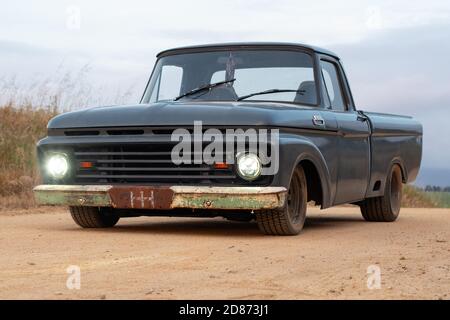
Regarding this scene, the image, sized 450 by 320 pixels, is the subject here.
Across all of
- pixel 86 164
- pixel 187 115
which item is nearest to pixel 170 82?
pixel 86 164

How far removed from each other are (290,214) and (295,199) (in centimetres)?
14

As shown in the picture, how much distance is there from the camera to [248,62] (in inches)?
376

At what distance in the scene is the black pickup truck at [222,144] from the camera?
8172 mm

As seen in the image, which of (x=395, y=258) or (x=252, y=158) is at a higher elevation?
(x=252, y=158)

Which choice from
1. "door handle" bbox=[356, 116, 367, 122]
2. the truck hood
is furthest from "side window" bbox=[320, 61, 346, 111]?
the truck hood

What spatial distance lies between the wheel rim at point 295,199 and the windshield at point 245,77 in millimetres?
886

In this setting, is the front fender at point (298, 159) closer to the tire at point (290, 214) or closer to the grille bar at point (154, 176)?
the tire at point (290, 214)

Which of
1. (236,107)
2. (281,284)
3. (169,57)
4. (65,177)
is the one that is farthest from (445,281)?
(169,57)

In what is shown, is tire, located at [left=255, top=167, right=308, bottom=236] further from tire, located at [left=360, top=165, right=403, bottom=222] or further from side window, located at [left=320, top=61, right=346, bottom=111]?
tire, located at [left=360, top=165, right=403, bottom=222]

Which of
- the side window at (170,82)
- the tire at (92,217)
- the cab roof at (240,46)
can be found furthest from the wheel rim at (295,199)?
the tire at (92,217)

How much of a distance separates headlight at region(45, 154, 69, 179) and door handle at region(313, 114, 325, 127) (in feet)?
7.27

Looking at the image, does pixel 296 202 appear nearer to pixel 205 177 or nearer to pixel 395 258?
pixel 205 177
